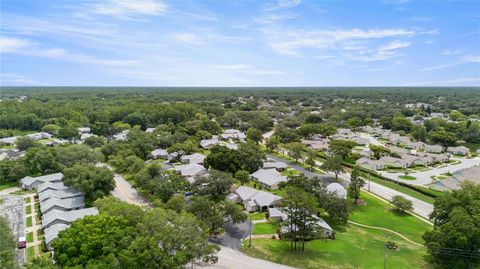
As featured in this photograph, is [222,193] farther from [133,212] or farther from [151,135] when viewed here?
[151,135]

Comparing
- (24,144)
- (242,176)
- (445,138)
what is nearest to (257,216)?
(242,176)

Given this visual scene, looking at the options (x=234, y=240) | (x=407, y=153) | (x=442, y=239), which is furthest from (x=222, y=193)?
(x=407, y=153)

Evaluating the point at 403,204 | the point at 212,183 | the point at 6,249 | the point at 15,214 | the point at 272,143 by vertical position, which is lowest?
the point at 15,214

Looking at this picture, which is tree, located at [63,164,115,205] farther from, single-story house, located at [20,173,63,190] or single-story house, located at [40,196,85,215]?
single-story house, located at [20,173,63,190]

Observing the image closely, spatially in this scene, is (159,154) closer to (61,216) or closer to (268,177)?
(268,177)

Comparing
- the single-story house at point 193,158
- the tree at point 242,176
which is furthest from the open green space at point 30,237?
the single-story house at point 193,158

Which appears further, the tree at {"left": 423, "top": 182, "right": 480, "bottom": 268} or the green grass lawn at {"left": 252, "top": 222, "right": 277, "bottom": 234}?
the green grass lawn at {"left": 252, "top": 222, "right": 277, "bottom": 234}

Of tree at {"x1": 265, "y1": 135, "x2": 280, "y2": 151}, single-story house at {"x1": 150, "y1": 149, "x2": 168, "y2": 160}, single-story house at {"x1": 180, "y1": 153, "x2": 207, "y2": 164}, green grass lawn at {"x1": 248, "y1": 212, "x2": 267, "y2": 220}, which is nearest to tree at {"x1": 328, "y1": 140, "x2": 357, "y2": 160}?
tree at {"x1": 265, "y1": 135, "x2": 280, "y2": 151}

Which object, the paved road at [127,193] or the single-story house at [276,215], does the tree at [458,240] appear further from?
the paved road at [127,193]
